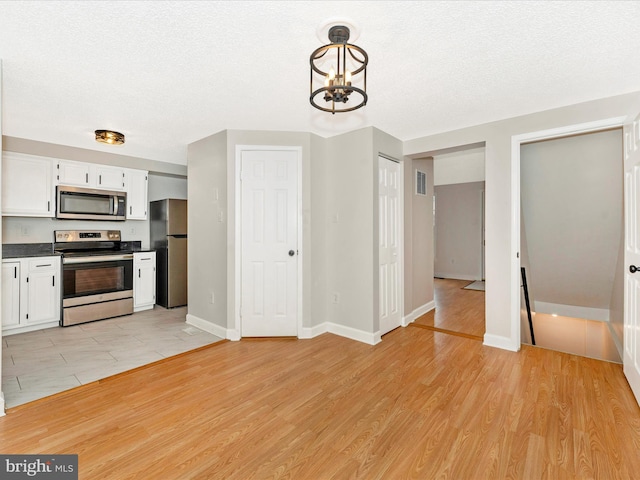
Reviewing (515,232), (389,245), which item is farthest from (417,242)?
(515,232)

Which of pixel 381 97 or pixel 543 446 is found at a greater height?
pixel 381 97

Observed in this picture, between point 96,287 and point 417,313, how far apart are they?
4471 millimetres

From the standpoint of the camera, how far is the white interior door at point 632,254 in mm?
2279

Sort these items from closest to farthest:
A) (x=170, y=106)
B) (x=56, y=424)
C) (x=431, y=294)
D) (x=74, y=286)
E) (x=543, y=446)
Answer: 1. (x=543, y=446)
2. (x=56, y=424)
3. (x=170, y=106)
4. (x=74, y=286)
5. (x=431, y=294)

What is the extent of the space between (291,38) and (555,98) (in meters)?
2.37

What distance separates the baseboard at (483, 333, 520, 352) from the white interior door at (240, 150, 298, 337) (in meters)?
2.11

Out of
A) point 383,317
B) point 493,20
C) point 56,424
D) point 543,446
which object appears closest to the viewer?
point 493,20

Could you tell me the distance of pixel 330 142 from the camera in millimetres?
3824

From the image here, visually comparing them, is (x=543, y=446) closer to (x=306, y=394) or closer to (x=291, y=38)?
(x=306, y=394)

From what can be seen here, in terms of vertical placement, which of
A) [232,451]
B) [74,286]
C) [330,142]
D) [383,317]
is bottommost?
[232,451]

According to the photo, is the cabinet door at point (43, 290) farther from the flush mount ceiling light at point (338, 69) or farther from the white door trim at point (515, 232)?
the white door trim at point (515, 232)

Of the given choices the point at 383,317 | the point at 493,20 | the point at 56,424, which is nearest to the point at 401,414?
the point at 383,317

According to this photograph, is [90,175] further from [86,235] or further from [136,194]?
[86,235]

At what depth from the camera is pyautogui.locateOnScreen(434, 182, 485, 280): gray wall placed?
779cm
